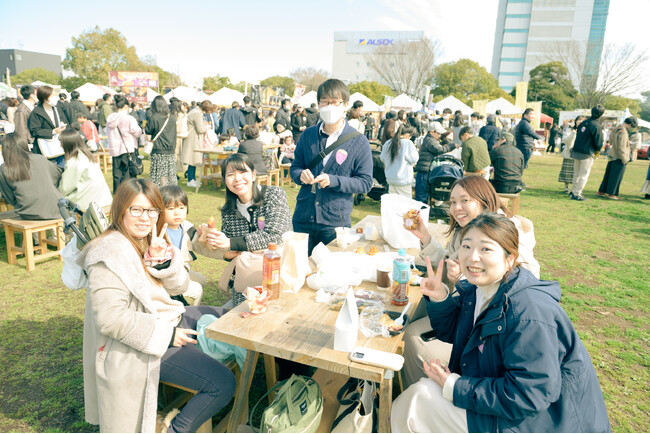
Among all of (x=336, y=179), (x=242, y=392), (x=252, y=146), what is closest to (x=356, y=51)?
(x=252, y=146)

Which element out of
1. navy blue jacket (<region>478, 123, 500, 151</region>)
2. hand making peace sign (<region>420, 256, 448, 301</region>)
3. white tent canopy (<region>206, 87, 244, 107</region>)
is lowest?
hand making peace sign (<region>420, 256, 448, 301</region>)

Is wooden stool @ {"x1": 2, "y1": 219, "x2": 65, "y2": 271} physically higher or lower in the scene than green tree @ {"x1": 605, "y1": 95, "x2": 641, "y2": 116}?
lower

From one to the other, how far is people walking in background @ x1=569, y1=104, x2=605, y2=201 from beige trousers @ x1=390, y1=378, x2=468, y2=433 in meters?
9.71

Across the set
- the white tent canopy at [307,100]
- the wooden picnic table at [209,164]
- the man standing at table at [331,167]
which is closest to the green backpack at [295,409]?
the man standing at table at [331,167]

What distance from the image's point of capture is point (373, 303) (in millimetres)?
2291

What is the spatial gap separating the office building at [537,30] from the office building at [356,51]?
2313 centimetres

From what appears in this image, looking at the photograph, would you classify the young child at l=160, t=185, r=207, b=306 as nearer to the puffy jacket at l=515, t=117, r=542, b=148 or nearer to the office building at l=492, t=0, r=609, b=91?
the puffy jacket at l=515, t=117, r=542, b=148

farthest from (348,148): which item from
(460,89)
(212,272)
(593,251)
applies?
(460,89)

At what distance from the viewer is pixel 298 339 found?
1927mm

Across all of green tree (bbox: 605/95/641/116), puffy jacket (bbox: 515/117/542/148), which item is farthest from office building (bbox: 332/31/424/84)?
puffy jacket (bbox: 515/117/542/148)

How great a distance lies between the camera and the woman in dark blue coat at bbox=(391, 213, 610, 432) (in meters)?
1.55

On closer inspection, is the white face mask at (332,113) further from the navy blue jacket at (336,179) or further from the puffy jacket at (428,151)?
the puffy jacket at (428,151)

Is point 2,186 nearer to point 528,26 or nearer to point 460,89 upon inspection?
point 460,89

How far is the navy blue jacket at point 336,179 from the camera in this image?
3293 millimetres
